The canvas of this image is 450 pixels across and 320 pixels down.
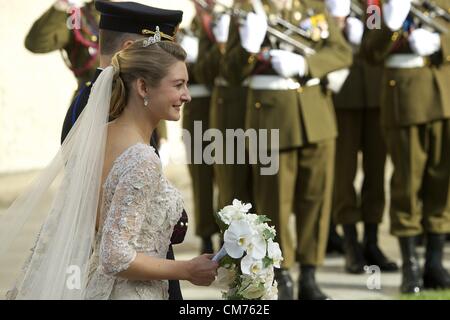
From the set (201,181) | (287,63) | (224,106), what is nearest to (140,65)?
(287,63)

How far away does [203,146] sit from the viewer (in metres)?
8.56

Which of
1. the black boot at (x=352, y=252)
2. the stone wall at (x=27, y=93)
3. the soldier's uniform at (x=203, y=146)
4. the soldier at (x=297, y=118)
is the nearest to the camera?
the soldier at (x=297, y=118)

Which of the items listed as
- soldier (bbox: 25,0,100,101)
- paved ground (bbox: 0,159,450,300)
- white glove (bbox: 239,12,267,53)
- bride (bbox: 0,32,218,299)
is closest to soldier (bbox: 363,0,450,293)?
paved ground (bbox: 0,159,450,300)

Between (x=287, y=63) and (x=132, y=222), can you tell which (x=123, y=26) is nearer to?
(x=132, y=222)

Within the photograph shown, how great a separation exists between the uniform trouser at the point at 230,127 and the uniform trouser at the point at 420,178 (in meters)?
0.84

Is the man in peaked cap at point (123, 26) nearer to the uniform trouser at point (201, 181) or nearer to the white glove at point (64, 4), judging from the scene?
the white glove at point (64, 4)

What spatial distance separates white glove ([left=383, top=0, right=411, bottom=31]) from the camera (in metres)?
7.22

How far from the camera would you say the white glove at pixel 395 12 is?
284 inches

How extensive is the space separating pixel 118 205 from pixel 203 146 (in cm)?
467

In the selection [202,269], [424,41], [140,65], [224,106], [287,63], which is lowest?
[202,269]

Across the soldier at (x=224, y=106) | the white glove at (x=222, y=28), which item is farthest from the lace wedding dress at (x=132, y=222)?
the white glove at (x=222, y=28)

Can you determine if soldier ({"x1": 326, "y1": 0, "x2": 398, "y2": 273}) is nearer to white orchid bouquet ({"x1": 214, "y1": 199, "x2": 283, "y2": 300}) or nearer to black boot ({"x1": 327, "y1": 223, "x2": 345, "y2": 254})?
black boot ({"x1": 327, "y1": 223, "x2": 345, "y2": 254})

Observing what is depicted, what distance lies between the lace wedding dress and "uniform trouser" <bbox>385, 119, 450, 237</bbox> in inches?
138

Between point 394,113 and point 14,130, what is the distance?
5167mm
